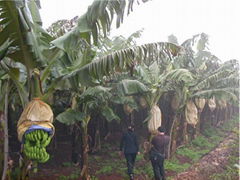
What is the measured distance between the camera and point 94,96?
18.4 ft

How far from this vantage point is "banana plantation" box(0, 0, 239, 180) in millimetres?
3566

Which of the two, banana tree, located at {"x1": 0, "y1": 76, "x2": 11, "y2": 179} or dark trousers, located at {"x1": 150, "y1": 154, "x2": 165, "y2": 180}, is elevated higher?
banana tree, located at {"x1": 0, "y1": 76, "x2": 11, "y2": 179}

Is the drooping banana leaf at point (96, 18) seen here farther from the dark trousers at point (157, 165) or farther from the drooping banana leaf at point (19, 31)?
the dark trousers at point (157, 165)

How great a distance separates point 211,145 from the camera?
33.6ft

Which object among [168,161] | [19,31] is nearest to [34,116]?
[19,31]

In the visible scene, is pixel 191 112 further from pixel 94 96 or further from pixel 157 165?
pixel 94 96

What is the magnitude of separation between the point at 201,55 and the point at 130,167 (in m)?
5.07

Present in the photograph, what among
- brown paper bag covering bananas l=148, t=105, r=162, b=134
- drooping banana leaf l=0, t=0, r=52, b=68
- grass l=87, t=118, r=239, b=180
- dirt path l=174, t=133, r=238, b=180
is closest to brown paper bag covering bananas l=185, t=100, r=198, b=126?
grass l=87, t=118, r=239, b=180

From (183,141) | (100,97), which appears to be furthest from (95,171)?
(183,141)

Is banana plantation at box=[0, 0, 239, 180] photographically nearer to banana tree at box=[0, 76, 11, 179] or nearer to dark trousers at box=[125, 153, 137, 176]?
banana tree at box=[0, 76, 11, 179]

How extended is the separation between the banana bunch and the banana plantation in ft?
0.04

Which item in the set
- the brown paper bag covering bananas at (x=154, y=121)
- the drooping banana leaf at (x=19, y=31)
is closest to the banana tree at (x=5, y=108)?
the drooping banana leaf at (x=19, y=31)

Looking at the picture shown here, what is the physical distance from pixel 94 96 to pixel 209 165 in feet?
14.0

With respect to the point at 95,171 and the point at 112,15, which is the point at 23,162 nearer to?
the point at 112,15
